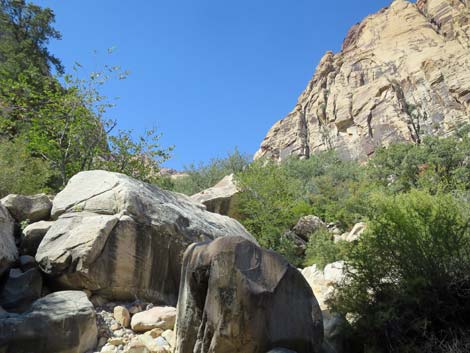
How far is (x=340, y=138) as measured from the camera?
63781 millimetres

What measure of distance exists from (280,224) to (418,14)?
72553mm

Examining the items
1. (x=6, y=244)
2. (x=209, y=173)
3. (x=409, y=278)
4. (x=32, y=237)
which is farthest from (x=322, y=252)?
(x=209, y=173)

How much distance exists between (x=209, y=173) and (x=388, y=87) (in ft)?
144

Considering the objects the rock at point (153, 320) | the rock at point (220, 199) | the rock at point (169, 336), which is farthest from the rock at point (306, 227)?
the rock at point (169, 336)

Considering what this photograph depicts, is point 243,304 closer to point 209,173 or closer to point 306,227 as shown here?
point 306,227

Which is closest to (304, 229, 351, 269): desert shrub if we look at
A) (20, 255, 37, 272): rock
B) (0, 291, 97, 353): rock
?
(0, 291, 97, 353): rock

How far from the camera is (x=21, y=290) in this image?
516 cm

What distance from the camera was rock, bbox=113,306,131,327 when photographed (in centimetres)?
544

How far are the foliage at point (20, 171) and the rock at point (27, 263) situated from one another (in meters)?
4.27

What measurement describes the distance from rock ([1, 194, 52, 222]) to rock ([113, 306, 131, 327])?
266 cm

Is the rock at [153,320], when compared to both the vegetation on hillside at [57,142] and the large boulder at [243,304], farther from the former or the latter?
the vegetation on hillside at [57,142]

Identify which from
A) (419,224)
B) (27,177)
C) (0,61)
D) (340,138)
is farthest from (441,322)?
(340,138)

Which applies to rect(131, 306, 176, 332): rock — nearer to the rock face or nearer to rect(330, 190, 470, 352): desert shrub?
rect(330, 190, 470, 352): desert shrub

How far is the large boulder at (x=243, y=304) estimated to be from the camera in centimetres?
409
